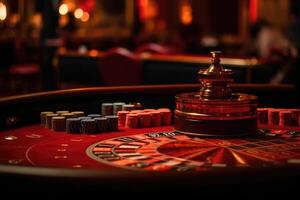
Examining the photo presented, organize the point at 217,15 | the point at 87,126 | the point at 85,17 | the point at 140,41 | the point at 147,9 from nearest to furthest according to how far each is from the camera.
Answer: the point at 87,126
the point at 140,41
the point at 217,15
the point at 147,9
the point at 85,17

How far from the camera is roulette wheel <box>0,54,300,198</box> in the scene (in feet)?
3.40

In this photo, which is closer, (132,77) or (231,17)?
(132,77)

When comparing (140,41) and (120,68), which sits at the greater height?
(140,41)

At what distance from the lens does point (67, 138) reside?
1919 millimetres

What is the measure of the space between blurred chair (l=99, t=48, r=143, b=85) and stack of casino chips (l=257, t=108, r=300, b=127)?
3436 mm

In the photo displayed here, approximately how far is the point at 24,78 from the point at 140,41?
2.93 m

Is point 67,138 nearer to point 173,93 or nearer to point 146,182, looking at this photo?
point 173,93

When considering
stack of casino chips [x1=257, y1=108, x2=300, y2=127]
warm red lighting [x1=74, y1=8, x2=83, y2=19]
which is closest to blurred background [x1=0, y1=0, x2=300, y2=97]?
warm red lighting [x1=74, y1=8, x2=83, y2=19]

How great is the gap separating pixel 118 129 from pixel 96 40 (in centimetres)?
1275

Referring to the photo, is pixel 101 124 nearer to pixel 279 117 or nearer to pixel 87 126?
pixel 87 126

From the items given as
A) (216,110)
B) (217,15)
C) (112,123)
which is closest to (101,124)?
(112,123)

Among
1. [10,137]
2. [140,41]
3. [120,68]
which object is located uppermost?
[140,41]

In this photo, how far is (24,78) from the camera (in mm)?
10438

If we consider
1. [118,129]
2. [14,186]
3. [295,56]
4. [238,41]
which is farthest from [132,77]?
[238,41]
